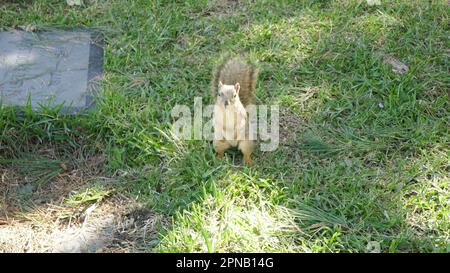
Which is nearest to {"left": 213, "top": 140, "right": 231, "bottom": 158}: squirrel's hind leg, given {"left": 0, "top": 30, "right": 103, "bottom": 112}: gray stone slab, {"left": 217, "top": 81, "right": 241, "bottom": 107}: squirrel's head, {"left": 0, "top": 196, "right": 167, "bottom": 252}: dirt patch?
{"left": 217, "top": 81, "right": 241, "bottom": 107}: squirrel's head

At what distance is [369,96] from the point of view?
3.62 metres

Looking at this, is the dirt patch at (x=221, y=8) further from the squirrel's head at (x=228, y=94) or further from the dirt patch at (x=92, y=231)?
the dirt patch at (x=92, y=231)

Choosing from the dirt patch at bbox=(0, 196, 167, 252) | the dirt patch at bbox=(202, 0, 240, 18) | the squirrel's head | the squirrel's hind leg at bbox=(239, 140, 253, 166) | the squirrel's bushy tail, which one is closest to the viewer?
the dirt patch at bbox=(0, 196, 167, 252)

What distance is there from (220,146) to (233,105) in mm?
302

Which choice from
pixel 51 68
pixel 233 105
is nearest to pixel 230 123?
pixel 233 105

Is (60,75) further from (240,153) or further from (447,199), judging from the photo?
(447,199)

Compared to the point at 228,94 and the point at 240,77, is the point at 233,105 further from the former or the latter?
the point at 240,77

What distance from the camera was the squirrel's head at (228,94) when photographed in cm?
285

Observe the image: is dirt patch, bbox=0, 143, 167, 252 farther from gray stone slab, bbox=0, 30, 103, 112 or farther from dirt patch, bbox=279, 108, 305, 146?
dirt patch, bbox=279, 108, 305, 146

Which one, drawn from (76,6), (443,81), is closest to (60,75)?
(76,6)

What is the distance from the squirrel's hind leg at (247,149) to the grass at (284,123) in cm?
7

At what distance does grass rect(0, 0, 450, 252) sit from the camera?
2742 mm

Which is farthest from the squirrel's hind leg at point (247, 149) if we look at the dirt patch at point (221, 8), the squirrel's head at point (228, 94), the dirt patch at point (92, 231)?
the dirt patch at point (221, 8)

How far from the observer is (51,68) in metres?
3.67
